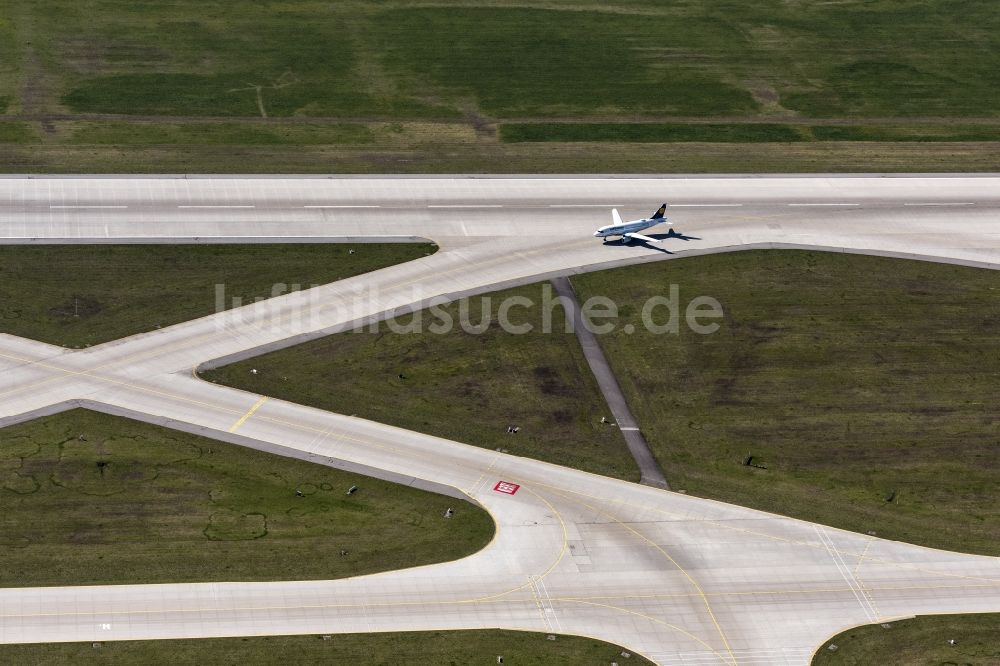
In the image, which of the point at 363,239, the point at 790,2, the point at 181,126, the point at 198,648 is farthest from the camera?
the point at 790,2

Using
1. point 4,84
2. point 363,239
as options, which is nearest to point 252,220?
point 363,239

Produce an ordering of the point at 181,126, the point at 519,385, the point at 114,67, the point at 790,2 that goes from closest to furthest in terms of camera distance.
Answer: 1. the point at 519,385
2. the point at 181,126
3. the point at 114,67
4. the point at 790,2

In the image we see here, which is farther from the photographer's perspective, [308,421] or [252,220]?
[252,220]

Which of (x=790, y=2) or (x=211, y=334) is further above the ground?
(x=790, y=2)

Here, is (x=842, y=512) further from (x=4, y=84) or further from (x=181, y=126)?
(x=4, y=84)

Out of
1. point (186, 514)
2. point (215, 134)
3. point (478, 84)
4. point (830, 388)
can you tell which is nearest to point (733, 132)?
point (478, 84)

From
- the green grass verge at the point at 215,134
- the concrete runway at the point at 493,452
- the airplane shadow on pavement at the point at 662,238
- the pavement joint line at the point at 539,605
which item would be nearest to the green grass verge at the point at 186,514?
the concrete runway at the point at 493,452

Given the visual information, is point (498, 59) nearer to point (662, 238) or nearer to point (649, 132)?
point (649, 132)

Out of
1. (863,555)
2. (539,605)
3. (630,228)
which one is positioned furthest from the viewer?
(630,228)
